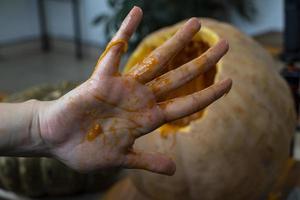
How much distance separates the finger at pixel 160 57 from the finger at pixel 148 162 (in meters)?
0.08

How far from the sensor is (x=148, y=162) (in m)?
0.52

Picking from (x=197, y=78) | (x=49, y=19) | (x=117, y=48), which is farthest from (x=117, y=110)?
(x=49, y=19)

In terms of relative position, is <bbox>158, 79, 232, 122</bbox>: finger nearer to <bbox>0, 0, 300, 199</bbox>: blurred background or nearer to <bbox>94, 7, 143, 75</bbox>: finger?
<bbox>94, 7, 143, 75</bbox>: finger

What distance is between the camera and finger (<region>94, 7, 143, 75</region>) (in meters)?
0.49

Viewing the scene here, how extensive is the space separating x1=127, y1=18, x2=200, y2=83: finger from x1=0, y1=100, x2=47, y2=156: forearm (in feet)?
0.37

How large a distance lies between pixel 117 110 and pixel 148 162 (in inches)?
2.6

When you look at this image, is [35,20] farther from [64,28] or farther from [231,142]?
[231,142]

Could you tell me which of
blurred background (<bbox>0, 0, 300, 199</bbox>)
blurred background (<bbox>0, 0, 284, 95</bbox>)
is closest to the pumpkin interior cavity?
blurred background (<bbox>0, 0, 300, 199</bbox>)

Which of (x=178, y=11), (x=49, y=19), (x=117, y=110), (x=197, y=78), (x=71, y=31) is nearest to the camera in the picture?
(x=117, y=110)

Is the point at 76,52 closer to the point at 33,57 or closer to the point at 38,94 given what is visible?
the point at 33,57

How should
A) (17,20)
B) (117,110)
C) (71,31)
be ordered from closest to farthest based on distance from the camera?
(117,110), (71,31), (17,20)

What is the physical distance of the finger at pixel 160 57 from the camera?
1.69 feet

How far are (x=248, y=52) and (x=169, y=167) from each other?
471 mm

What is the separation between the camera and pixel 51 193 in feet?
3.52
